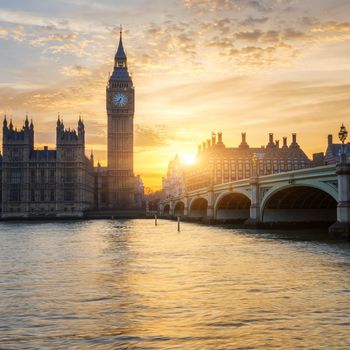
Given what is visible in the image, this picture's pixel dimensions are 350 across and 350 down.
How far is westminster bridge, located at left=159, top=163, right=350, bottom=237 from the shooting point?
1633 inches

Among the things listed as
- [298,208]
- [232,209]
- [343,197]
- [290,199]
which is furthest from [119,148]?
[343,197]

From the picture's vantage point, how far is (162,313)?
46.7ft

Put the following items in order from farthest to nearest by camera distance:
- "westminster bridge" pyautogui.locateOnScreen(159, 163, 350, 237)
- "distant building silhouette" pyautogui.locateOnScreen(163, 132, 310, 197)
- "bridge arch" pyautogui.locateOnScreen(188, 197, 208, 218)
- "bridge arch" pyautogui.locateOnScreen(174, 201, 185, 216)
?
"distant building silhouette" pyautogui.locateOnScreen(163, 132, 310, 197), "bridge arch" pyautogui.locateOnScreen(174, 201, 185, 216), "bridge arch" pyautogui.locateOnScreen(188, 197, 208, 218), "westminster bridge" pyautogui.locateOnScreen(159, 163, 350, 237)

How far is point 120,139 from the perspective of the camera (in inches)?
6811

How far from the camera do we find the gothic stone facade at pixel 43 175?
144250 millimetres

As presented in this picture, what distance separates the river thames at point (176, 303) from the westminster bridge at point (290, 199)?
14.5 meters

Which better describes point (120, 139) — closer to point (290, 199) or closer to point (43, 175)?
point (43, 175)

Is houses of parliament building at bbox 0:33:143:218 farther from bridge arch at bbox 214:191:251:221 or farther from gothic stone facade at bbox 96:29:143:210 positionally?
bridge arch at bbox 214:191:251:221

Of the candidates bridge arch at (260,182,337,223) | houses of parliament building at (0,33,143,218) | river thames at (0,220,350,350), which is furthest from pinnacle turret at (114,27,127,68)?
river thames at (0,220,350,350)

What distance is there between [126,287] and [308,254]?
15.0 metres

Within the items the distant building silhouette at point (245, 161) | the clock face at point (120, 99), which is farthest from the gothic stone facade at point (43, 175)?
the distant building silhouette at point (245, 161)

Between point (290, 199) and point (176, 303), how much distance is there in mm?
47542

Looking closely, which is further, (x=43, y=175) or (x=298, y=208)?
(x=43, y=175)

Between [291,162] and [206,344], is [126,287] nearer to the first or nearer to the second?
[206,344]
